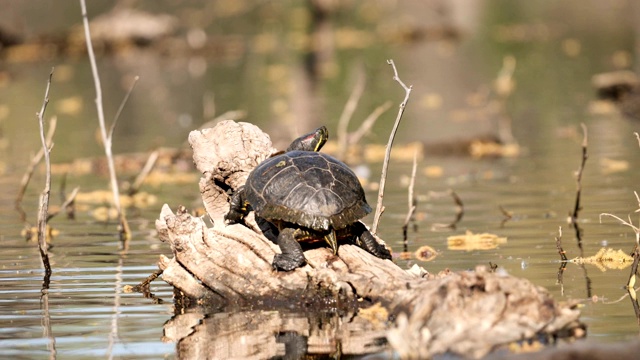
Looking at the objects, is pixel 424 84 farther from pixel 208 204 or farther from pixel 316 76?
pixel 208 204

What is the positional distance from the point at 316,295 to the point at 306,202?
0.68m

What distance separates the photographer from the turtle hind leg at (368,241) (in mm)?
9453

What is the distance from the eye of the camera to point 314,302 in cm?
904

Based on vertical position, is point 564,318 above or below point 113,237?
below

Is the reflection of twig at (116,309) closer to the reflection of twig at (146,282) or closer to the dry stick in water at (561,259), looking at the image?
the reflection of twig at (146,282)

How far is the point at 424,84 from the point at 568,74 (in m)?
3.70

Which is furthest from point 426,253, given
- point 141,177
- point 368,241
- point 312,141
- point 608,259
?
point 141,177

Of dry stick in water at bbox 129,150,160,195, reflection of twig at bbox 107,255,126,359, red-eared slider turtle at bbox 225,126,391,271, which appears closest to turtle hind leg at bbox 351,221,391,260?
red-eared slider turtle at bbox 225,126,391,271

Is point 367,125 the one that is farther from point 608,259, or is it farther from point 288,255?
point 288,255

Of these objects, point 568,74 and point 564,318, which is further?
point 568,74

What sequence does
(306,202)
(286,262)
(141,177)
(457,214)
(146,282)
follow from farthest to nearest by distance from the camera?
(141,177), (457,214), (146,282), (306,202), (286,262)

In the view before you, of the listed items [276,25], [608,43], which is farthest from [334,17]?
[608,43]

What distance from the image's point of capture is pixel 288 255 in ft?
29.7

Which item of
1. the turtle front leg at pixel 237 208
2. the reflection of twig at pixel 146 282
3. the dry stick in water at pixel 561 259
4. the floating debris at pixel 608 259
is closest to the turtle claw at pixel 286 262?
the turtle front leg at pixel 237 208
